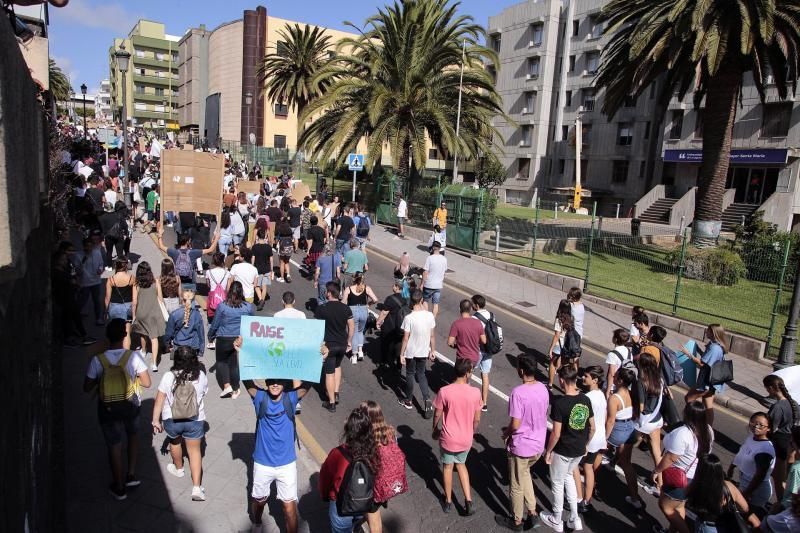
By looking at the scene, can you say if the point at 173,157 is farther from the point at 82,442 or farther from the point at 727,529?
the point at 727,529

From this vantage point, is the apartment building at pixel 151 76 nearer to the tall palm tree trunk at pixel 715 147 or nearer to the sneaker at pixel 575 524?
the tall palm tree trunk at pixel 715 147

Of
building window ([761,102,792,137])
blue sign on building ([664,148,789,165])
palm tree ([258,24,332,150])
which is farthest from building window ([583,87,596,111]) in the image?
palm tree ([258,24,332,150])

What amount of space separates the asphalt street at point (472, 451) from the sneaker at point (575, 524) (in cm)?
18

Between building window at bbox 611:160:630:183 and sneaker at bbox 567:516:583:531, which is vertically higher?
building window at bbox 611:160:630:183

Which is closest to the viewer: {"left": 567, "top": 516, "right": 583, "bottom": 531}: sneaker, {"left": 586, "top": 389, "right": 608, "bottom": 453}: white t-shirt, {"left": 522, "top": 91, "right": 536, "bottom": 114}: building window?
{"left": 567, "top": 516, "right": 583, "bottom": 531}: sneaker

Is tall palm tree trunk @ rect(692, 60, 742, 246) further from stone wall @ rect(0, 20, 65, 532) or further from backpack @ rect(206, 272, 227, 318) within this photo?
stone wall @ rect(0, 20, 65, 532)

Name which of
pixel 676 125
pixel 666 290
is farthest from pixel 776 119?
pixel 666 290

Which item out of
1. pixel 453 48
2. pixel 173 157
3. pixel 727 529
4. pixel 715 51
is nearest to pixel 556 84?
pixel 453 48

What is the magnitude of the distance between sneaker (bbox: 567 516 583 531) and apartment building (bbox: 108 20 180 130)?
106 meters

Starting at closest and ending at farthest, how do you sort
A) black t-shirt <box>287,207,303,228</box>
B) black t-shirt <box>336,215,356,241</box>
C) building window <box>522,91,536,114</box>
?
black t-shirt <box>336,215,356,241</box> < black t-shirt <box>287,207,303,228</box> < building window <box>522,91,536,114</box>

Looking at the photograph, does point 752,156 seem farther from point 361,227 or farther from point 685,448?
point 685,448

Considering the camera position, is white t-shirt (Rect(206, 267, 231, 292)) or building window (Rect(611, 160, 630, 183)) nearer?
white t-shirt (Rect(206, 267, 231, 292))

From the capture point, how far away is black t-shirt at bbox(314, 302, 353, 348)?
791 centimetres

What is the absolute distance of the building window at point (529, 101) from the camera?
172 ft
